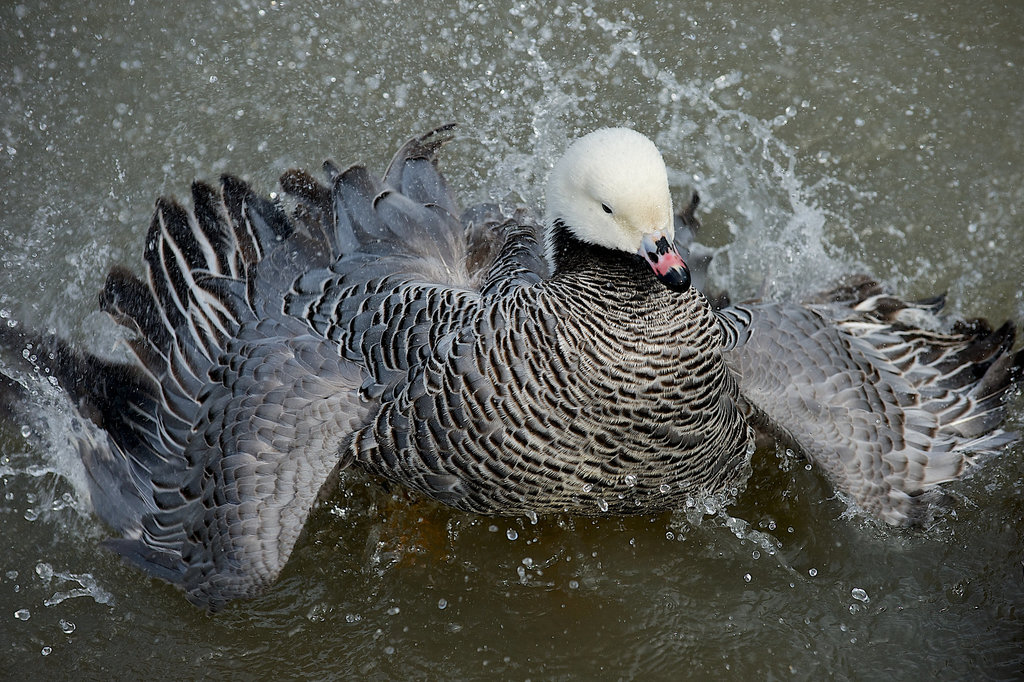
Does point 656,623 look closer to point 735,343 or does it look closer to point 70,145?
point 735,343

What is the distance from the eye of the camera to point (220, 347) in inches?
163

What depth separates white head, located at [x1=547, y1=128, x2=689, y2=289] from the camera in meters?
3.06

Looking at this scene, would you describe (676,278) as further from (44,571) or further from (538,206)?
(44,571)

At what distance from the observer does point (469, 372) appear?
3531 mm

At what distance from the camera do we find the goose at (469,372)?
11.3 feet

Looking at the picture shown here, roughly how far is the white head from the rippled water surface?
5.72 feet

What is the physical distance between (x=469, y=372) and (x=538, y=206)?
2.22 m

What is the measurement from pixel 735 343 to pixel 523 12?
3.38 meters

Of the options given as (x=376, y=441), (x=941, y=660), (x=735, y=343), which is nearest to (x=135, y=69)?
(x=376, y=441)

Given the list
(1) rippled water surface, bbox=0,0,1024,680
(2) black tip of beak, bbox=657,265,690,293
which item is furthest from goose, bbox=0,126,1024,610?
(1) rippled water surface, bbox=0,0,1024,680

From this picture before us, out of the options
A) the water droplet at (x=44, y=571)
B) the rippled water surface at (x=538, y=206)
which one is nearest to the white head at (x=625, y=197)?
the rippled water surface at (x=538, y=206)

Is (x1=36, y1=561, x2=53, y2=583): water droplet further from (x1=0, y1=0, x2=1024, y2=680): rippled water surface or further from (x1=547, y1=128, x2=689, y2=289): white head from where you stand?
(x1=547, y1=128, x2=689, y2=289): white head

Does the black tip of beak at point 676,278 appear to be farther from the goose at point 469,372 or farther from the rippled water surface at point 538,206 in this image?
the rippled water surface at point 538,206

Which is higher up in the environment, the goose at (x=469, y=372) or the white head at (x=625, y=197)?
the white head at (x=625, y=197)
